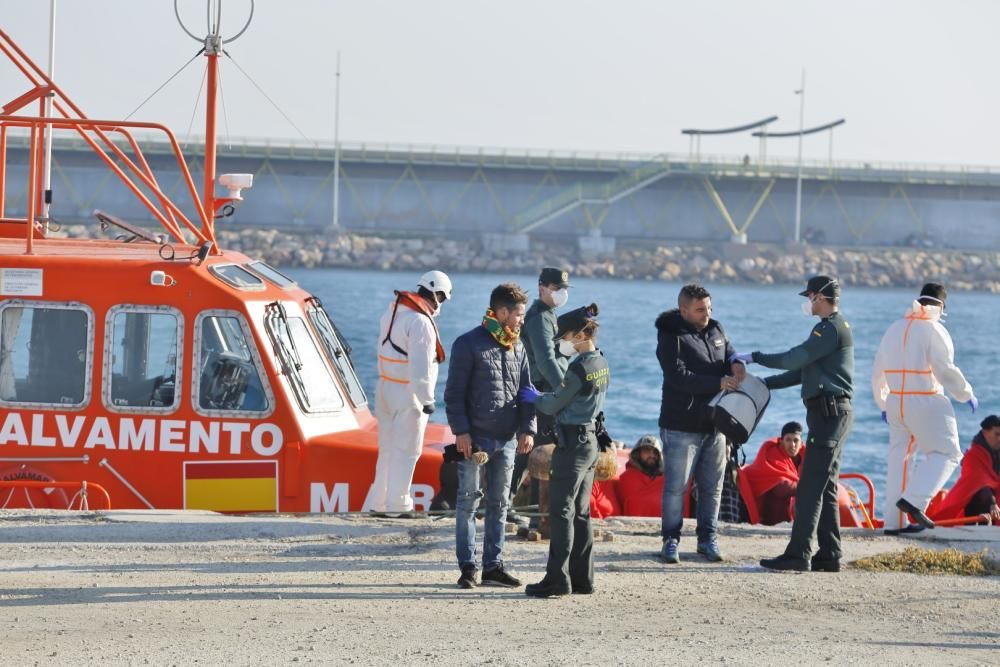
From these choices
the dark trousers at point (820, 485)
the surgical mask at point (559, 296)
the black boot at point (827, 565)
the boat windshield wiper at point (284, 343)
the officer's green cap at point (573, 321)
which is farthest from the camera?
the boat windshield wiper at point (284, 343)

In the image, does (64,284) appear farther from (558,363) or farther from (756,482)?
(756,482)

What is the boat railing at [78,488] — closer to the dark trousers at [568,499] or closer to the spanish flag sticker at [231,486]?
the spanish flag sticker at [231,486]

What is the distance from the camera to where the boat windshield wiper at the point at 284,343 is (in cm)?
1073

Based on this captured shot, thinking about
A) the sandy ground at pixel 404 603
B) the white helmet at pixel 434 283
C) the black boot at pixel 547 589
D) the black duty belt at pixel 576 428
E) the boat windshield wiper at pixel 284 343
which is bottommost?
the sandy ground at pixel 404 603

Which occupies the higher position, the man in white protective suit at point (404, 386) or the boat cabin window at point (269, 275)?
the boat cabin window at point (269, 275)

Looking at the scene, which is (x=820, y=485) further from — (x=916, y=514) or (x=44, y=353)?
(x=44, y=353)

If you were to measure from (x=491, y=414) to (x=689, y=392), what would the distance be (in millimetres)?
1483

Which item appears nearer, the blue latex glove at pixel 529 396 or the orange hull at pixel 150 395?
the blue latex glove at pixel 529 396

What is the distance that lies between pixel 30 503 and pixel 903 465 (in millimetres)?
6370

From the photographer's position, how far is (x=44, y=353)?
10594 mm

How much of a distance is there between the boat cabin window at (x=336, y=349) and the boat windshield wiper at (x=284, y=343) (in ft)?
1.38

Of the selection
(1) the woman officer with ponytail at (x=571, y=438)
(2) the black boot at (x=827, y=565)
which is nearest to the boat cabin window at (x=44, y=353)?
(1) the woman officer with ponytail at (x=571, y=438)

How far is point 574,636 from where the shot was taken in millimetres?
7918

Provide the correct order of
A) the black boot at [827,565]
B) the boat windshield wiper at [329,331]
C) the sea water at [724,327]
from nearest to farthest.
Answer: the black boot at [827,565] < the boat windshield wiper at [329,331] < the sea water at [724,327]
